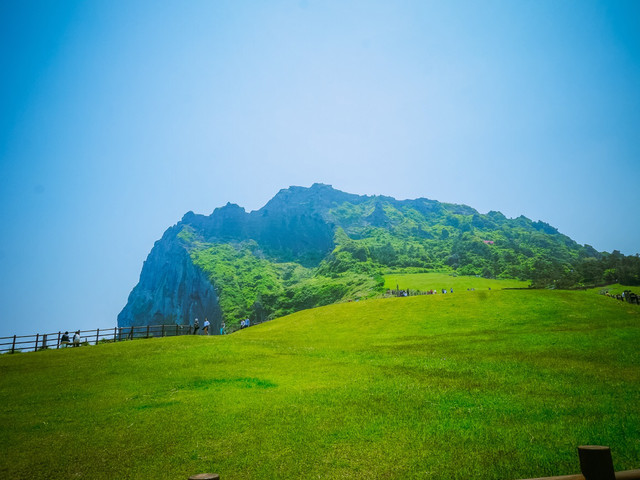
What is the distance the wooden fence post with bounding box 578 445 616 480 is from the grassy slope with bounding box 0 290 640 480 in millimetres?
5228

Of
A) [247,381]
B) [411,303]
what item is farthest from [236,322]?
[247,381]

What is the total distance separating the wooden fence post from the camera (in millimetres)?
4598

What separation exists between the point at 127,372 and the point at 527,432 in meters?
24.1

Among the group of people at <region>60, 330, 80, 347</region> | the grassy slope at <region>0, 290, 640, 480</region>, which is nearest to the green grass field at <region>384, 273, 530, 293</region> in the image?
Result: the grassy slope at <region>0, 290, 640, 480</region>

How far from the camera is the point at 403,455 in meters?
10.4

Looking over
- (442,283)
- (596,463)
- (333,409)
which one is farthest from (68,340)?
(442,283)

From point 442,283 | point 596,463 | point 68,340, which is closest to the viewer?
point 596,463

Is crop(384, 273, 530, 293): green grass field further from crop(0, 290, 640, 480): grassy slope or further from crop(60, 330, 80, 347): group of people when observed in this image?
crop(60, 330, 80, 347): group of people

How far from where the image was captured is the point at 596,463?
468 cm

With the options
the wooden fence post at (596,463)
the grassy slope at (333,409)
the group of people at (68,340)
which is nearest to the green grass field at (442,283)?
the grassy slope at (333,409)

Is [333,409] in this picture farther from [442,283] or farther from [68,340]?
[442,283]

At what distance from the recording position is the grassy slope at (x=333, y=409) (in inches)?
407

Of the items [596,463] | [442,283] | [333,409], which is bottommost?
[333,409]

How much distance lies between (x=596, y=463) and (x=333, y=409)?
11.1 m
